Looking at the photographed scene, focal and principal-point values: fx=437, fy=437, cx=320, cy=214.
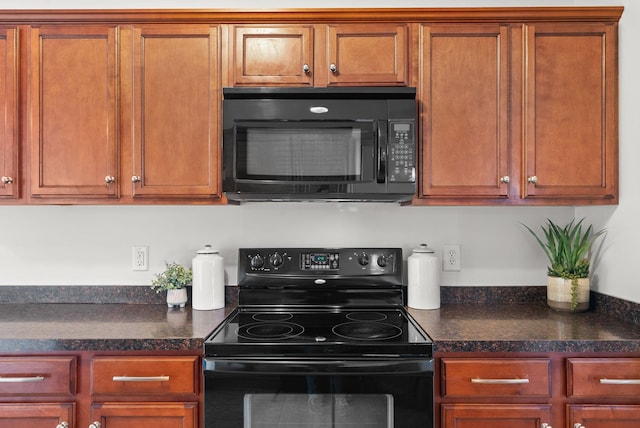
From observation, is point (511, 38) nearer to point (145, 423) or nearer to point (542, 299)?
point (542, 299)

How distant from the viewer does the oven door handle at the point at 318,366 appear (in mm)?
1408

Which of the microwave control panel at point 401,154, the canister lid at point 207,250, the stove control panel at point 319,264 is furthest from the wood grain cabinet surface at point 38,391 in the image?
the microwave control panel at point 401,154

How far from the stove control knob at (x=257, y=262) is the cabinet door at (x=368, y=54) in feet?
2.74

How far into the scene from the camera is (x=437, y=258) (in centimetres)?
193

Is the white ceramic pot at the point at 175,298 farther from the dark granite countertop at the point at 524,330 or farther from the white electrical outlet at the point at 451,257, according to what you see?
the white electrical outlet at the point at 451,257

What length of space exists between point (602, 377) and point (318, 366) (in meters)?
0.93

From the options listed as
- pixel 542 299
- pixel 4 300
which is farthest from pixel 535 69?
pixel 4 300

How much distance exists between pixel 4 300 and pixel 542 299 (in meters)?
2.53

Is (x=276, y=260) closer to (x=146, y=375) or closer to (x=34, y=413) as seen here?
(x=146, y=375)

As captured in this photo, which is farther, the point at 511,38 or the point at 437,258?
the point at 437,258

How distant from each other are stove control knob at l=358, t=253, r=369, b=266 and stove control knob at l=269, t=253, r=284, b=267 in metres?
0.36

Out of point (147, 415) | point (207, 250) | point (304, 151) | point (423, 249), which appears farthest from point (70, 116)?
point (423, 249)

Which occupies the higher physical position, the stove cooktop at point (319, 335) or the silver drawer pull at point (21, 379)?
the stove cooktop at point (319, 335)

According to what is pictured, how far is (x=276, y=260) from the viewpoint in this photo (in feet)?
6.56
